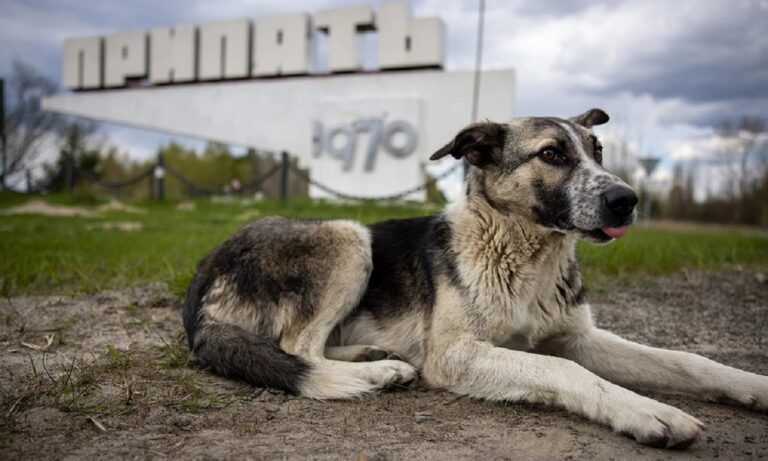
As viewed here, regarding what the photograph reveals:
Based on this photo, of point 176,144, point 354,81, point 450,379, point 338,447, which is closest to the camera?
point 338,447

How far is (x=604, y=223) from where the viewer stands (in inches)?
112

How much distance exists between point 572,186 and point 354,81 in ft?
78.6

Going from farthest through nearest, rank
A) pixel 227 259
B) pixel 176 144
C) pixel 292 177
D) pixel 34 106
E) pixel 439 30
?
pixel 176 144 < pixel 292 177 < pixel 34 106 < pixel 439 30 < pixel 227 259

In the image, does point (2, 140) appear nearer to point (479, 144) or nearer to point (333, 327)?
point (333, 327)

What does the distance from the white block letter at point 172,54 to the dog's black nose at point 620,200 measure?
1158 inches

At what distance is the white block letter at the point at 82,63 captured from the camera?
1212 inches

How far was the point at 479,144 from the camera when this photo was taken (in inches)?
134

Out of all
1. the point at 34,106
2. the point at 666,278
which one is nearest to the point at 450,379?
the point at 666,278

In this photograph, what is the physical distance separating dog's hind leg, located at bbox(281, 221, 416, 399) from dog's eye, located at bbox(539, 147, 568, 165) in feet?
4.16

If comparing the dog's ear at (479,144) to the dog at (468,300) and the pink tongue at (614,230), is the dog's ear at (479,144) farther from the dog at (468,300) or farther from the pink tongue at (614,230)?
the pink tongue at (614,230)

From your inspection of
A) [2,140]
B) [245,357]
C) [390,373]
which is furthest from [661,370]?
[2,140]

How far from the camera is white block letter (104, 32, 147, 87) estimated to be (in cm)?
3017

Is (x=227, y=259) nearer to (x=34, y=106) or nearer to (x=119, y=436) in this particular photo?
Result: (x=119, y=436)

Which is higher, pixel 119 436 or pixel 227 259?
pixel 227 259
